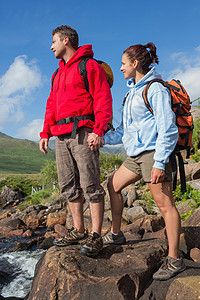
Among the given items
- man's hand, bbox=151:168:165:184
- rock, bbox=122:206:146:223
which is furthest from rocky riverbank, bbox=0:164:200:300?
rock, bbox=122:206:146:223

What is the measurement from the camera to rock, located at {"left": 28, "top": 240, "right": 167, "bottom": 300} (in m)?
2.60

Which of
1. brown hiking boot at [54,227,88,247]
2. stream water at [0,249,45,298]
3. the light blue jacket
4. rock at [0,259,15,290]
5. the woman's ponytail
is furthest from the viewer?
rock at [0,259,15,290]

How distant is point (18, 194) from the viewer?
37.8m

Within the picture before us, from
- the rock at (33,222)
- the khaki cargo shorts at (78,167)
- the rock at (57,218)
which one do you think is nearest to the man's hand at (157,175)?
the khaki cargo shorts at (78,167)

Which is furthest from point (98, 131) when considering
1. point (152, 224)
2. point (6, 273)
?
point (6, 273)

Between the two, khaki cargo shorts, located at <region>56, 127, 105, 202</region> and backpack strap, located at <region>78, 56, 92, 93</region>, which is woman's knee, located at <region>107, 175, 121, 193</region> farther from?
backpack strap, located at <region>78, 56, 92, 93</region>

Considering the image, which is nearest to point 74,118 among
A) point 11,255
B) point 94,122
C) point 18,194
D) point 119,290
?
point 94,122

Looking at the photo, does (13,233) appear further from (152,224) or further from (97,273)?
(97,273)

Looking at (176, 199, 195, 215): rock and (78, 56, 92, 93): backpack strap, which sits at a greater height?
(78, 56, 92, 93): backpack strap

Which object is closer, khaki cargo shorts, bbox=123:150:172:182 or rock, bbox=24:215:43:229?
khaki cargo shorts, bbox=123:150:172:182

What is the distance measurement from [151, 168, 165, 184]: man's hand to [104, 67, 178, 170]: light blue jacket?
0.04 metres

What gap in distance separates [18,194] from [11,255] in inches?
1201

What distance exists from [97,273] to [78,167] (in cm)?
116

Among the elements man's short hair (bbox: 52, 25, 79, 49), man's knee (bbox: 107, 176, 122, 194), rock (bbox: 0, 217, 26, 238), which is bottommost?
rock (bbox: 0, 217, 26, 238)
